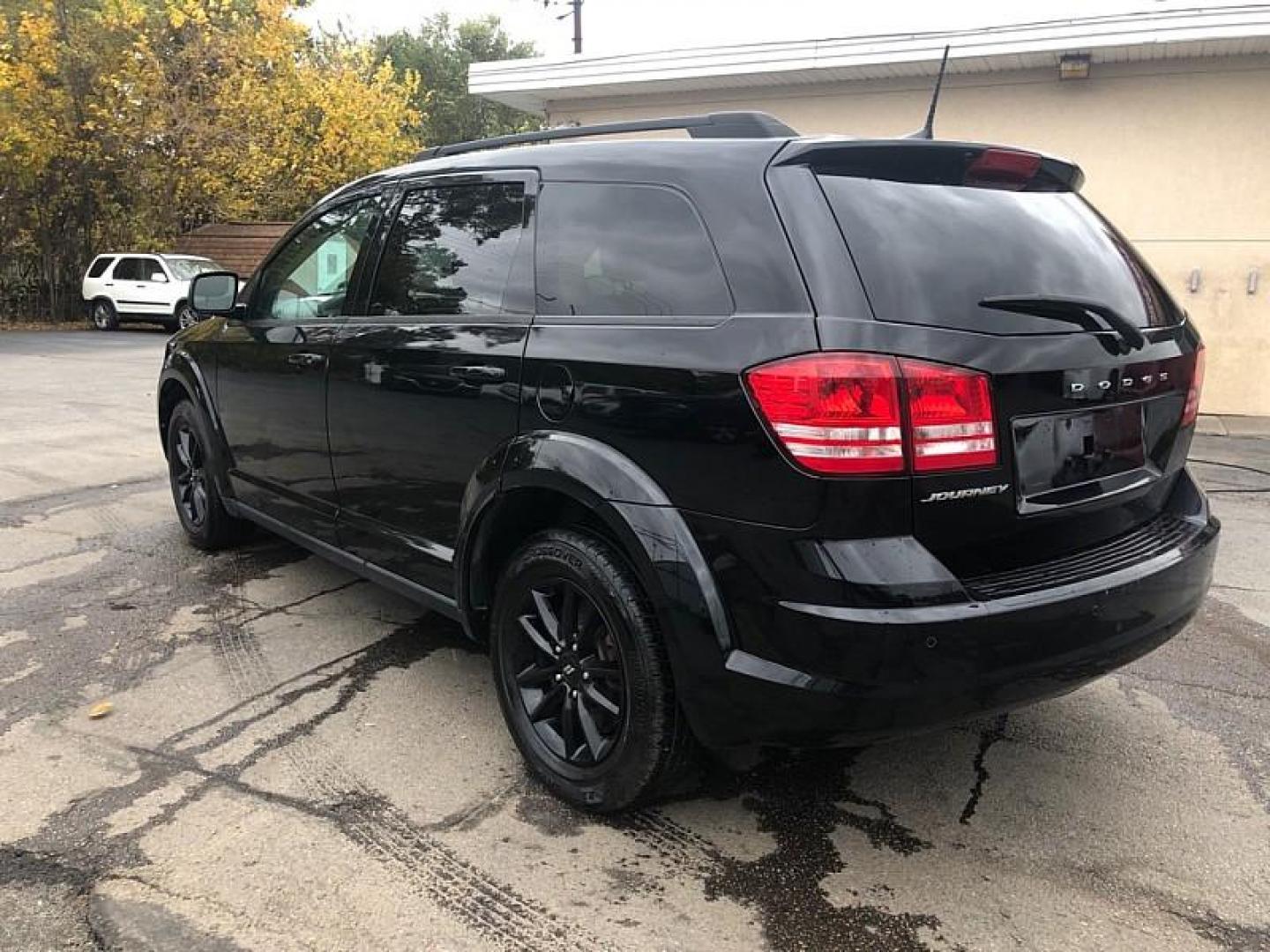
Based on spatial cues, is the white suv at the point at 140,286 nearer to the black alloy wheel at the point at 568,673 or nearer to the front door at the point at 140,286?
the front door at the point at 140,286

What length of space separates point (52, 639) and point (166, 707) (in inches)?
38.4

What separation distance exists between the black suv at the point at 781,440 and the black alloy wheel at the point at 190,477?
2.22 m

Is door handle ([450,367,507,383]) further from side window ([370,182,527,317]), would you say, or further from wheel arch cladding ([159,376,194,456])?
wheel arch cladding ([159,376,194,456])

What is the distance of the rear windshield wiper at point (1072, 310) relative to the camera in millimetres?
2381

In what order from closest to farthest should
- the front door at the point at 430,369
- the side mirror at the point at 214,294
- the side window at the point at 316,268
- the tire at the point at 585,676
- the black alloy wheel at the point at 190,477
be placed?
1. the tire at the point at 585,676
2. the front door at the point at 430,369
3. the side window at the point at 316,268
4. the side mirror at the point at 214,294
5. the black alloy wheel at the point at 190,477

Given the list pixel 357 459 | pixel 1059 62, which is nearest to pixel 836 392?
pixel 357 459

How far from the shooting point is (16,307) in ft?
81.5

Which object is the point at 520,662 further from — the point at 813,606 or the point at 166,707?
the point at 166,707

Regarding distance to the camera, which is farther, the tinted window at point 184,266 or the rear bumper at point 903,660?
the tinted window at point 184,266

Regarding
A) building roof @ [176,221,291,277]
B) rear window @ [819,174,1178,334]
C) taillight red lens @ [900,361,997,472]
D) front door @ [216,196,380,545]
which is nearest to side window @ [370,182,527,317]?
front door @ [216,196,380,545]

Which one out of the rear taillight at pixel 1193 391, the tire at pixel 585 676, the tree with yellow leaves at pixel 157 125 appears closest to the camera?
the tire at pixel 585 676

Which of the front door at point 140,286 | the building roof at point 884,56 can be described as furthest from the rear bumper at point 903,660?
the front door at point 140,286

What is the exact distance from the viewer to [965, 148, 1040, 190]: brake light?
262 cm

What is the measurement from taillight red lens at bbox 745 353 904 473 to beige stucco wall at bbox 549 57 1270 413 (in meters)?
8.52
